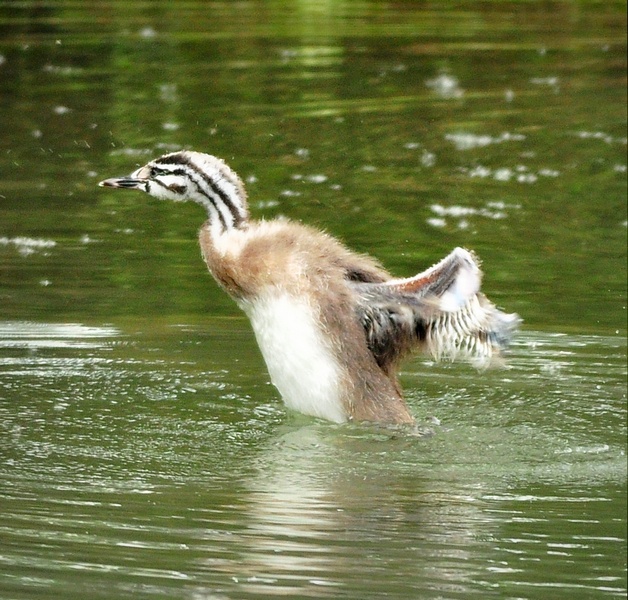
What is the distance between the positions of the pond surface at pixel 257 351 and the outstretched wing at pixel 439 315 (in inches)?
16.2

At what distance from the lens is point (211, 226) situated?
8.31 metres

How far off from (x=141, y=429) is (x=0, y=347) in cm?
166

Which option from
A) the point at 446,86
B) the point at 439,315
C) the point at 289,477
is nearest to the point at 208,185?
the point at 439,315

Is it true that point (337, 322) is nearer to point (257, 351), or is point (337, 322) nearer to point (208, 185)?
point (208, 185)

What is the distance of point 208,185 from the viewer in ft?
27.2

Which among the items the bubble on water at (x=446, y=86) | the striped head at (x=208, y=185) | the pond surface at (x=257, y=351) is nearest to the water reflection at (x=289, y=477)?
the pond surface at (x=257, y=351)

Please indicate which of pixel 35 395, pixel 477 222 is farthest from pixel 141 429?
pixel 477 222

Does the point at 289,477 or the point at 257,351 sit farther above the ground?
the point at 257,351

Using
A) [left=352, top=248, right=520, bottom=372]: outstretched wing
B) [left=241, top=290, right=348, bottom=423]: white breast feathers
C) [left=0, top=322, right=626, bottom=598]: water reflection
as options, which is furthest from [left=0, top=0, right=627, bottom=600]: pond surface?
[left=352, top=248, right=520, bottom=372]: outstretched wing

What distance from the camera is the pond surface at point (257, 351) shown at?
6375mm

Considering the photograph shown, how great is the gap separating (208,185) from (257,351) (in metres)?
1.33

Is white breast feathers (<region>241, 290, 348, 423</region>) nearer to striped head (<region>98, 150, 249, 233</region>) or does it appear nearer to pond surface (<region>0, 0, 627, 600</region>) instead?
pond surface (<region>0, 0, 627, 600</region>)

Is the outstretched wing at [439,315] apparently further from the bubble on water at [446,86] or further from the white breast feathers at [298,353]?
the bubble on water at [446,86]

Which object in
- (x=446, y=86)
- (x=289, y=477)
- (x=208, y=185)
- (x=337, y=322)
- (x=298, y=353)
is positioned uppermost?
(x=446, y=86)
